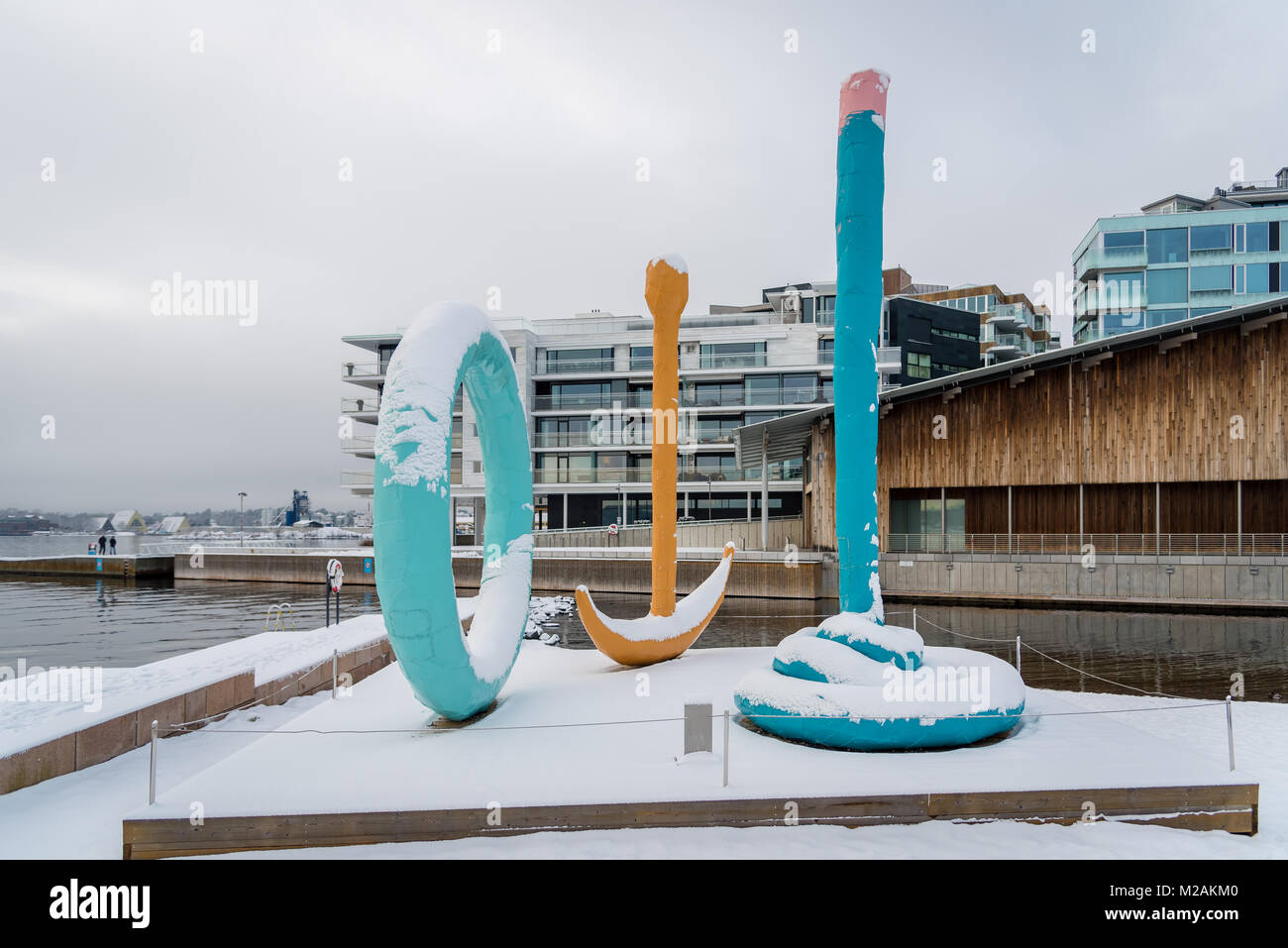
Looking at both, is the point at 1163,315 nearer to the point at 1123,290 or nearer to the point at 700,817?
the point at 1123,290

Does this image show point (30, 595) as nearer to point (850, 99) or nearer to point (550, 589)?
point (550, 589)

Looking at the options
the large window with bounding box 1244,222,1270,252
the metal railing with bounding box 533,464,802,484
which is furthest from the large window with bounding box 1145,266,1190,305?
the metal railing with bounding box 533,464,802,484

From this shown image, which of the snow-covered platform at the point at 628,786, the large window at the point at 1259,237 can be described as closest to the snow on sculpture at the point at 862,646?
the snow-covered platform at the point at 628,786

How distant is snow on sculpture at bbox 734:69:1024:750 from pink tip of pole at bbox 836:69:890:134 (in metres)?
0.01

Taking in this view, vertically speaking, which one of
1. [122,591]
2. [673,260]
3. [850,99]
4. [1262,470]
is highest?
[850,99]

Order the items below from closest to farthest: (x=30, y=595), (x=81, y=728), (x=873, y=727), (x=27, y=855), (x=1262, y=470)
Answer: (x=27, y=855) < (x=873, y=727) < (x=81, y=728) < (x=1262, y=470) < (x=30, y=595)

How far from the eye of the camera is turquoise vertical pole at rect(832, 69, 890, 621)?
9.09 m

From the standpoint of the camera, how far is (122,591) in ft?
109

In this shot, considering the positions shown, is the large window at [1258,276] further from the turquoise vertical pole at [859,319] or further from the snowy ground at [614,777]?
the turquoise vertical pole at [859,319]

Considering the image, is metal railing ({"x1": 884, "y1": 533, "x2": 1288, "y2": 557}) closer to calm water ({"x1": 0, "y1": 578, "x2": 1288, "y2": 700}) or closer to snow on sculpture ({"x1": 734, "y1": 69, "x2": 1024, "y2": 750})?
calm water ({"x1": 0, "y1": 578, "x2": 1288, "y2": 700})

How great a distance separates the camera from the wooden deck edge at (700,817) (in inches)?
223

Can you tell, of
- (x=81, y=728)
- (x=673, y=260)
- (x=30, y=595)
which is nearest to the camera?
(x=81, y=728)
